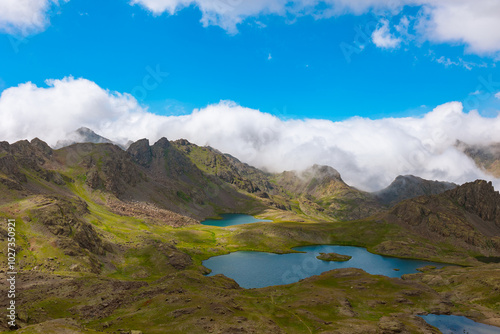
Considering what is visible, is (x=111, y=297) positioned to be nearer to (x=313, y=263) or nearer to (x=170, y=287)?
(x=170, y=287)

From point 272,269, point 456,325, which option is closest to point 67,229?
point 272,269

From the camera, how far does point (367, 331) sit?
7825 centimetres

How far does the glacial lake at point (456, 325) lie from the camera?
9000cm

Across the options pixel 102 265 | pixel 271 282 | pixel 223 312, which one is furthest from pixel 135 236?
pixel 223 312

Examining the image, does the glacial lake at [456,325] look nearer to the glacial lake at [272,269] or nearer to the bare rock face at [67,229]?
the glacial lake at [272,269]

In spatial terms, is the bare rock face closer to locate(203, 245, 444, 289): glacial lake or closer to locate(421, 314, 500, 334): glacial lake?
locate(203, 245, 444, 289): glacial lake

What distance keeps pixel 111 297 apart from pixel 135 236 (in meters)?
116

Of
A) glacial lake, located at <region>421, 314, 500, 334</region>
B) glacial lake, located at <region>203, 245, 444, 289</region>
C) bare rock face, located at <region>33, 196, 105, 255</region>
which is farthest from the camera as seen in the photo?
glacial lake, located at <region>203, 245, 444, 289</region>

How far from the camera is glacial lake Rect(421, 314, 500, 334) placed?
90000 mm

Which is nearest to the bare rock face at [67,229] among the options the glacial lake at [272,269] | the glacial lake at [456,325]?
the glacial lake at [272,269]

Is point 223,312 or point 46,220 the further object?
point 46,220

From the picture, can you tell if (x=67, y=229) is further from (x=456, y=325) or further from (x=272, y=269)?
(x=456, y=325)

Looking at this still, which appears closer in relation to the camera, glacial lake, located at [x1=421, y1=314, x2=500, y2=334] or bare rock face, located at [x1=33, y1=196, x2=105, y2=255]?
glacial lake, located at [x1=421, y1=314, x2=500, y2=334]

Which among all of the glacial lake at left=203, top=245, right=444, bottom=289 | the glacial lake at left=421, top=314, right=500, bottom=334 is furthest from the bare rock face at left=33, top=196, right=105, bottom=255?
the glacial lake at left=421, top=314, right=500, bottom=334
